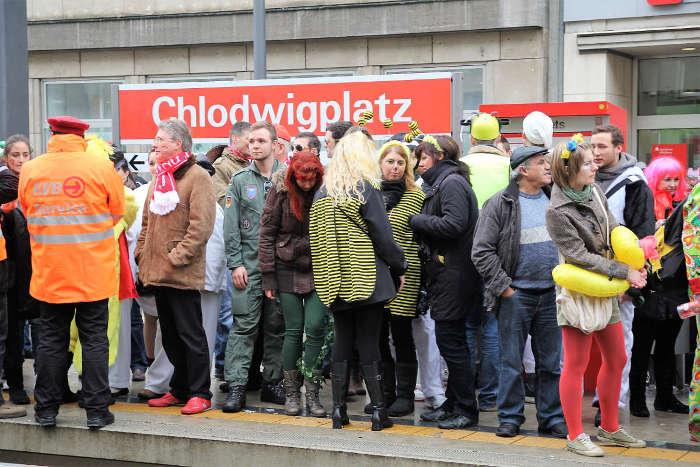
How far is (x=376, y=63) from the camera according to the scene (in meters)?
17.9

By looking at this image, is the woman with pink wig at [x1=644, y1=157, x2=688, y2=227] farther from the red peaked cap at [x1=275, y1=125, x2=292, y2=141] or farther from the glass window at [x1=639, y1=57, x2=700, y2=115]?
the glass window at [x1=639, y1=57, x2=700, y2=115]

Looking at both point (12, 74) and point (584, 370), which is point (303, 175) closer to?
point (584, 370)

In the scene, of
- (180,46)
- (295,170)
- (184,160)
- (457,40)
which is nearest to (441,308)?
(295,170)

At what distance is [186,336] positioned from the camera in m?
7.96

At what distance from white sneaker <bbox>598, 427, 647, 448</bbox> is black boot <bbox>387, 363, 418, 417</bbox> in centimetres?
152

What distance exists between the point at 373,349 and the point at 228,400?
1305 millimetres

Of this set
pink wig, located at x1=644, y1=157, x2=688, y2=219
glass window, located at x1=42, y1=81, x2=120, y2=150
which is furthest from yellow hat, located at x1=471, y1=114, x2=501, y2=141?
glass window, located at x1=42, y1=81, x2=120, y2=150

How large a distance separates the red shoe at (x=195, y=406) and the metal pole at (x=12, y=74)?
3510mm

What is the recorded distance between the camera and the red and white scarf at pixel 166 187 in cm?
781

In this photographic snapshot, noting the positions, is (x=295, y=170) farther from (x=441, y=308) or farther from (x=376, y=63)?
(x=376, y=63)

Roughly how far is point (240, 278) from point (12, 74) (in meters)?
3.51

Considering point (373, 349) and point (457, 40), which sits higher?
point (457, 40)

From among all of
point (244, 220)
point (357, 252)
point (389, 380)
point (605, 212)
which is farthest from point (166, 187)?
point (605, 212)

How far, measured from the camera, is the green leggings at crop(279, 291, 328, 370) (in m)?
7.80
